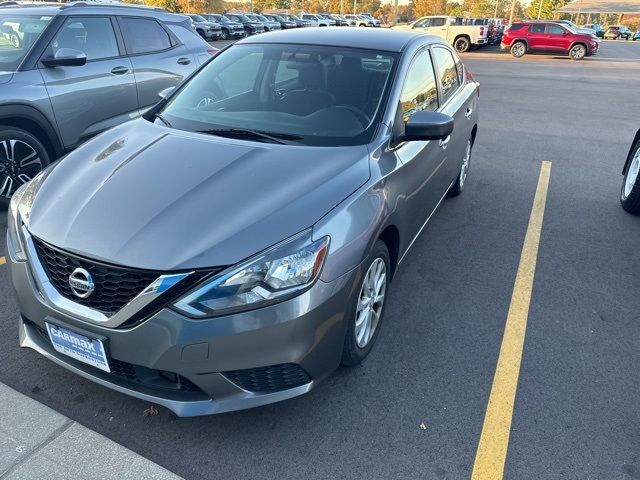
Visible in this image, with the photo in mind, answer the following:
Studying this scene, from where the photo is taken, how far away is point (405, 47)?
3.54 meters

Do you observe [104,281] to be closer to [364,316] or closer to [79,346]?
[79,346]

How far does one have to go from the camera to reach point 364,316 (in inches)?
110

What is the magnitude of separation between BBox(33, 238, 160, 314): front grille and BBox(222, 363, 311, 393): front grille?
20.1 inches

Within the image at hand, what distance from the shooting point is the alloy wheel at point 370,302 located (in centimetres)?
273

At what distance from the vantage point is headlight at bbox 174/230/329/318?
2.06 metres

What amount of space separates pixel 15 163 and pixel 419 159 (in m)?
3.64

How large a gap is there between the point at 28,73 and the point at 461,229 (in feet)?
13.6

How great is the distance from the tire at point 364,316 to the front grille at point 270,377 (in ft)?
1.18

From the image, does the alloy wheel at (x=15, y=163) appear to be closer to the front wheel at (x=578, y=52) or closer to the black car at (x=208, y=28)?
the front wheel at (x=578, y=52)

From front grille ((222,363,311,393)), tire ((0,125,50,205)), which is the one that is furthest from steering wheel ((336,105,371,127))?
tire ((0,125,50,205))

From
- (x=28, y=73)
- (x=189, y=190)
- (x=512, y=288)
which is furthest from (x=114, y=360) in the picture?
(x=28, y=73)

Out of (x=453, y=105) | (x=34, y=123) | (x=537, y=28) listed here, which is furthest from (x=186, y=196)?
(x=537, y=28)

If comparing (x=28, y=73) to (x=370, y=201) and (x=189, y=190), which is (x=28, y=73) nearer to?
(x=189, y=190)

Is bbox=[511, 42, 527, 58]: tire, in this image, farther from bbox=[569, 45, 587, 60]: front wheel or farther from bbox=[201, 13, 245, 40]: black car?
bbox=[201, 13, 245, 40]: black car
